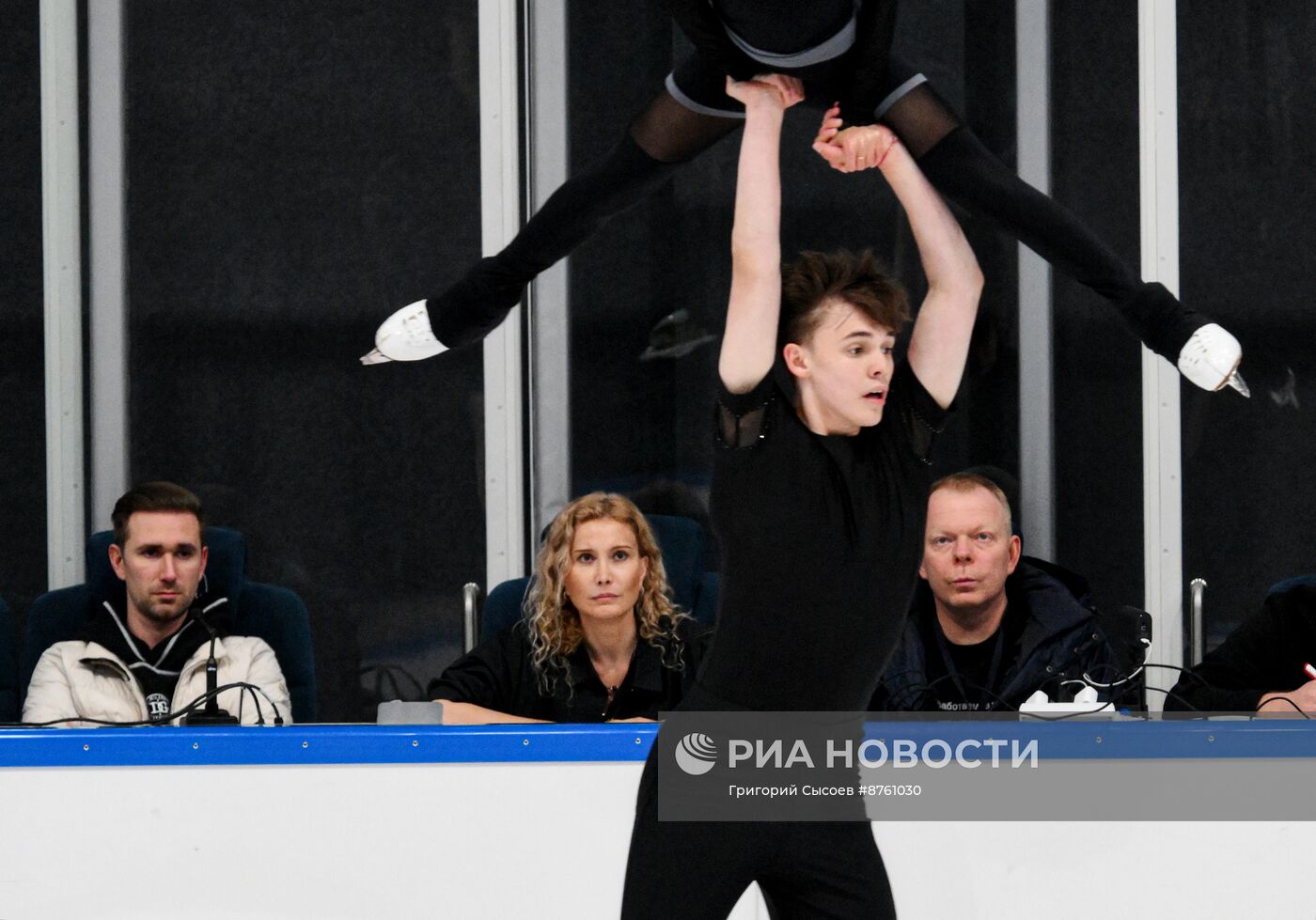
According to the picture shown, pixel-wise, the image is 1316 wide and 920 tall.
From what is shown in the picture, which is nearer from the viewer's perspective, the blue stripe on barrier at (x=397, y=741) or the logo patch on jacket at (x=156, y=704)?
the blue stripe on barrier at (x=397, y=741)

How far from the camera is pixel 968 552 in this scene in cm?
283

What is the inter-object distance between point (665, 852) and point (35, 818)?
3.25 ft

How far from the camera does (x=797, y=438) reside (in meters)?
1.69

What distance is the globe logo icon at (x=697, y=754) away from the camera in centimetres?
164

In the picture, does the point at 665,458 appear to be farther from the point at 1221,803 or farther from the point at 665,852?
the point at 665,852

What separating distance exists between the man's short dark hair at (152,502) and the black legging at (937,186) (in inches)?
51.6

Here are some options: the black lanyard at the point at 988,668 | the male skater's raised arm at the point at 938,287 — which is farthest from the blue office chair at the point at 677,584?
the male skater's raised arm at the point at 938,287

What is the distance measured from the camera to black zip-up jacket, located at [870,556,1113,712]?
2723 mm

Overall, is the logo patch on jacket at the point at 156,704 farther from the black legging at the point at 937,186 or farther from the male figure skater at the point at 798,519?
the male figure skater at the point at 798,519

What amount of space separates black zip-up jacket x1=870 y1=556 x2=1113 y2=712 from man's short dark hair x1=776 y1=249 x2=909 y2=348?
1124 mm

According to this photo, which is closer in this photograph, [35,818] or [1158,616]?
[35,818]

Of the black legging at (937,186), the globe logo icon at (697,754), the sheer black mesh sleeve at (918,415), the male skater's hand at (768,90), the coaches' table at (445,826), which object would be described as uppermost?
the male skater's hand at (768,90)

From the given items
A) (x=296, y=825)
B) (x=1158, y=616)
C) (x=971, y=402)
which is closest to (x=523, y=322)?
(x=971, y=402)

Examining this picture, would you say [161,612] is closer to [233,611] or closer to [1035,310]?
[233,611]
